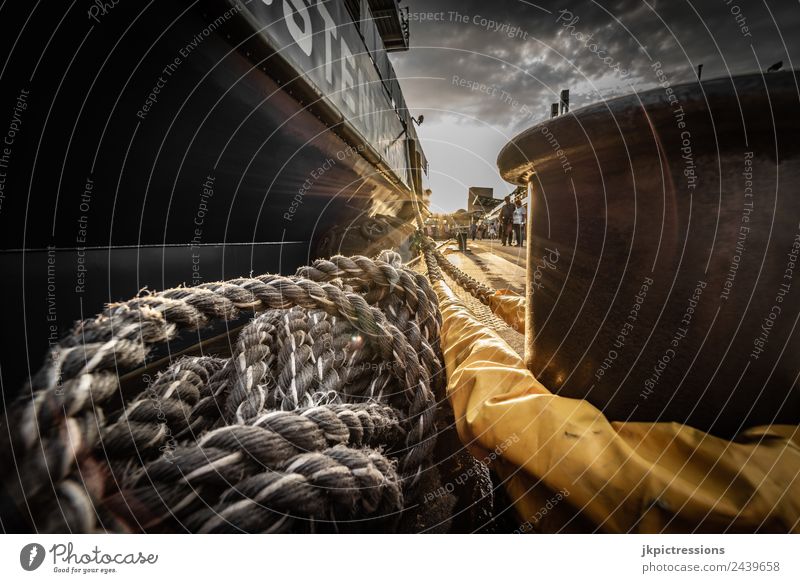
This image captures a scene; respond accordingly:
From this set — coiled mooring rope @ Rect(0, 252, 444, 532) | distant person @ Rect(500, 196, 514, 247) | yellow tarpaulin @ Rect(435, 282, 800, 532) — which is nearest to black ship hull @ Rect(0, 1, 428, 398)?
coiled mooring rope @ Rect(0, 252, 444, 532)

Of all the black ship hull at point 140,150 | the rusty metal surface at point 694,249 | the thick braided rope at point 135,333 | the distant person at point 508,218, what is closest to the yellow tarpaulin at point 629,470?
the rusty metal surface at point 694,249

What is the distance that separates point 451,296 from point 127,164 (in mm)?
910

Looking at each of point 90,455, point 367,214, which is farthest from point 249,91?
point 367,214

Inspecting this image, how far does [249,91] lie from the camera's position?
3.21ft

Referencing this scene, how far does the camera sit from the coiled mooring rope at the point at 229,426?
10.8 inches

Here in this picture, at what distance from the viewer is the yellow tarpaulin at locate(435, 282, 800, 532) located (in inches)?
11.9

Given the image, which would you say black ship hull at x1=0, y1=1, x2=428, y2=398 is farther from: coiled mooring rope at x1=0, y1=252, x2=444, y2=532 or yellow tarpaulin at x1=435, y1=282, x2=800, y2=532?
yellow tarpaulin at x1=435, y1=282, x2=800, y2=532

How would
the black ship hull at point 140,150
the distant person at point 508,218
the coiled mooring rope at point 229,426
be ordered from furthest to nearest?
the distant person at point 508,218 < the black ship hull at point 140,150 < the coiled mooring rope at point 229,426

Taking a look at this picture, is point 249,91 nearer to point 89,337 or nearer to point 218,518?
point 89,337

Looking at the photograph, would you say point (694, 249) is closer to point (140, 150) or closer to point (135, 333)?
point (135, 333)

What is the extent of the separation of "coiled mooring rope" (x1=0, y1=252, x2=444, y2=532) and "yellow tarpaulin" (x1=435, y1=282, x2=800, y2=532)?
0.12 m

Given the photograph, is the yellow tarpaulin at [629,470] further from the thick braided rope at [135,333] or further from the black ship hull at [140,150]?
the black ship hull at [140,150]

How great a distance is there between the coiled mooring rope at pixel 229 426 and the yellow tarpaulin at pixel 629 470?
0.40ft
